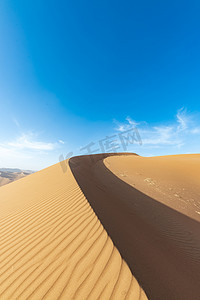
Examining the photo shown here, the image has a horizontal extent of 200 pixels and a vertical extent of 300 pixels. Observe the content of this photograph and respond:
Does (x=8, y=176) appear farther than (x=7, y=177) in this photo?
Yes

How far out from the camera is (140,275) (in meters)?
1.50

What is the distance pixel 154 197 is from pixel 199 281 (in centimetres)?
467

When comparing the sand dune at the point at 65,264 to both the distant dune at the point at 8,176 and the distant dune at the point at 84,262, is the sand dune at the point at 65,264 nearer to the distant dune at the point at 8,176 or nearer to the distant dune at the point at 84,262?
the distant dune at the point at 84,262

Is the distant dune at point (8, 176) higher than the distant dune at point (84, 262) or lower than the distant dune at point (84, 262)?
higher

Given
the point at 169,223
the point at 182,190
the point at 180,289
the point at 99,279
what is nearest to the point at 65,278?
the point at 99,279

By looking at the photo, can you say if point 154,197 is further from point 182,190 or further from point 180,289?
point 180,289

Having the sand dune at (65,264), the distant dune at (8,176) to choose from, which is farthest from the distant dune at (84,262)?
the distant dune at (8,176)

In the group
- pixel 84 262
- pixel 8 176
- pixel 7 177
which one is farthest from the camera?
pixel 8 176

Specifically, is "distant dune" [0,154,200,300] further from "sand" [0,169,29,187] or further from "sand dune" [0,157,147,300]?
"sand" [0,169,29,187]

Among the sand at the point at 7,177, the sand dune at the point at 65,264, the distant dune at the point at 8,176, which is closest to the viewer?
the sand dune at the point at 65,264

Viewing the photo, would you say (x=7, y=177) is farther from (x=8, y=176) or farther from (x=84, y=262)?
(x=84, y=262)

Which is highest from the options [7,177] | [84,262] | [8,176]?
[8,176]

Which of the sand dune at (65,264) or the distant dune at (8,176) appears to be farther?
the distant dune at (8,176)

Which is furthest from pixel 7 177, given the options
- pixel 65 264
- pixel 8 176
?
pixel 65 264
